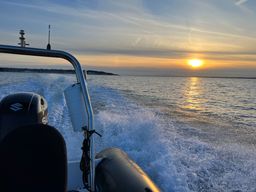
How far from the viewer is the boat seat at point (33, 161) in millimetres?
1682

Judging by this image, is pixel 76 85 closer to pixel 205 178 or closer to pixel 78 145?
pixel 205 178

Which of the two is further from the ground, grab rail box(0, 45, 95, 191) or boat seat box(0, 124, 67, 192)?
grab rail box(0, 45, 95, 191)

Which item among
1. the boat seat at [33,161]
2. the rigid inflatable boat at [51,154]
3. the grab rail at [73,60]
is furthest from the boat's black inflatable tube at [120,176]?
the boat seat at [33,161]

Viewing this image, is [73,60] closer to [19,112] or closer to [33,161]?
[19,112]

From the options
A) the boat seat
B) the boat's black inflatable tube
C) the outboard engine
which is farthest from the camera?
the outboard engine

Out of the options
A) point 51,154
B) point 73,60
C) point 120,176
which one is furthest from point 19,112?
point 51,154

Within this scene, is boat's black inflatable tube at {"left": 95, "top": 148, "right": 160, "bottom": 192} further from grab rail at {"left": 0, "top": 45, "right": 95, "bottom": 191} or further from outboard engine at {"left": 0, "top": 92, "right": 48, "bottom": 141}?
outboard engine at {"left": 0, "top": 92, "right": 48, "bottom": 141}

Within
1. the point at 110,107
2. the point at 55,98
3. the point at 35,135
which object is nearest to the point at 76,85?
the point at 35,135

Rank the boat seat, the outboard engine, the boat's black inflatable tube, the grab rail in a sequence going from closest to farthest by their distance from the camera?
the boat seat → the grab rail → the boat's black inflatable tube → the outboard engine

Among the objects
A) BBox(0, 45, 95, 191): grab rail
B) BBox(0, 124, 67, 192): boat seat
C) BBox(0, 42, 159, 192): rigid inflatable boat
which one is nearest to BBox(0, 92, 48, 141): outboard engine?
BBox(0, 42, 159, 192): rigid inflatable boat

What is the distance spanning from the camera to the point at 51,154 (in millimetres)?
1766

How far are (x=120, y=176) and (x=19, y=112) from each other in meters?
0.99

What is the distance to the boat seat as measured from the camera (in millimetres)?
1682

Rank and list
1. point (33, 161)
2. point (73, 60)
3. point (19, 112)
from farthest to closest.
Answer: point (19, 112) < point (73, 60) < point (33, 161)
